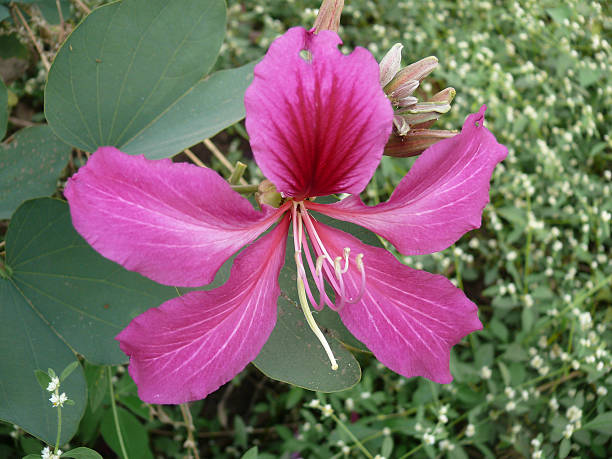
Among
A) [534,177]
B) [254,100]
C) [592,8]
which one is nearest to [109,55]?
[254,100]

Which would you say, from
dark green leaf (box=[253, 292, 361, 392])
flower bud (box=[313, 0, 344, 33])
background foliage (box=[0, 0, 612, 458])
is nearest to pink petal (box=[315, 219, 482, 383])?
dark green leaf (box=[253, 292, 361, 392])

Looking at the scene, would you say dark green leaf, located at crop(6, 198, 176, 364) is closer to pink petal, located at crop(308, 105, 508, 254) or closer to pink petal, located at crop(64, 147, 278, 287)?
pink petal, located at crop(64, 147, 278, 287)

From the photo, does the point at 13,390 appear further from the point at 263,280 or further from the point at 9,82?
the point at 9,82

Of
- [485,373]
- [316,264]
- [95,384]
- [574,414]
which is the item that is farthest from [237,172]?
[574,414]

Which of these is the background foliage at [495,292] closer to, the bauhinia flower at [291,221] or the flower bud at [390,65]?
the bauhinia flower at [291,221]

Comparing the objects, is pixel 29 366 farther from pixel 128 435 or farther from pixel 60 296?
pixel 128 435

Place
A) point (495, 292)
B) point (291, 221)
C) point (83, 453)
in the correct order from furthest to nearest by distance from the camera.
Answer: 1. point (495, 292)
2. point (291, 221)
3. point (83, 453)
